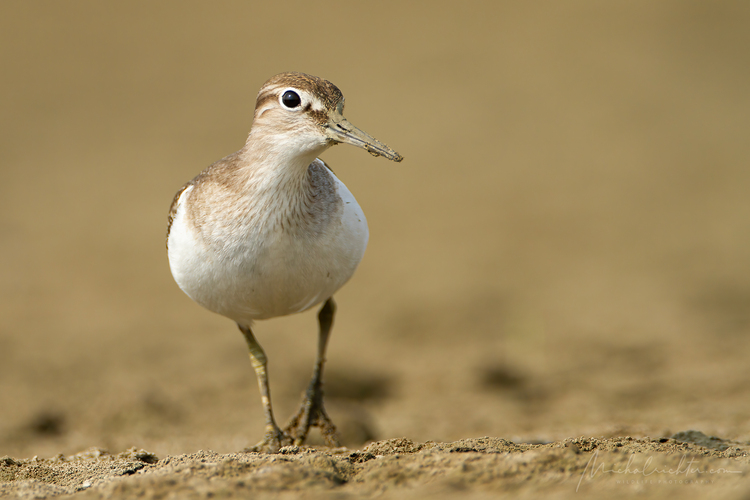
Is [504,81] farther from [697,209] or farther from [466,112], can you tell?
[697,209]

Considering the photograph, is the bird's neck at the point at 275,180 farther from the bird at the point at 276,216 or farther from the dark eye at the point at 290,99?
the dark eye at the point at 290,99

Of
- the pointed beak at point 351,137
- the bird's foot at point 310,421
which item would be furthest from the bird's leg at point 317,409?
the pointed beak at point 351,137

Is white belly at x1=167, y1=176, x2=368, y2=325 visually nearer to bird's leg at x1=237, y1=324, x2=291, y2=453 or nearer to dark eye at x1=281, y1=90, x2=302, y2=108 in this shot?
bird's leg at x1=237, y1=324, x2=291, y2=453

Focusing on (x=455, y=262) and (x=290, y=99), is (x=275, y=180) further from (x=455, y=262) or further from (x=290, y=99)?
(x=455, y=262)

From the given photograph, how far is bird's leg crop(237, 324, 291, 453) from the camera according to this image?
673 centimetres

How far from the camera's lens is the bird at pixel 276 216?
5484 mm

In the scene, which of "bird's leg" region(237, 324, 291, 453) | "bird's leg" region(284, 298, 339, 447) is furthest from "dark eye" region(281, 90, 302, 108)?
"bird's leg" region(284, 298, 339, 447)

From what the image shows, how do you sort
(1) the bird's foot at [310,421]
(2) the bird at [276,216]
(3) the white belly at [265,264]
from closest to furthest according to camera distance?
(2) the bird at [276,216]
(3) the white belly at [265,264]
(1) the bird's foot at [310,421]

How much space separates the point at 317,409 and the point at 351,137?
329cm

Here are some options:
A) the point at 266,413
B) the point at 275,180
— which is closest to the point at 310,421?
the point at 266,413

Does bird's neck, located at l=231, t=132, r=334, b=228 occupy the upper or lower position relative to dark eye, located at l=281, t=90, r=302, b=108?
lower

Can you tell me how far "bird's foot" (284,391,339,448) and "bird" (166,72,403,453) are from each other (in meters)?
1.54

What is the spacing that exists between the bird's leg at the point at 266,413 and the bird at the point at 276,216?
2.99ft

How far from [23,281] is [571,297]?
1044 centimetres
